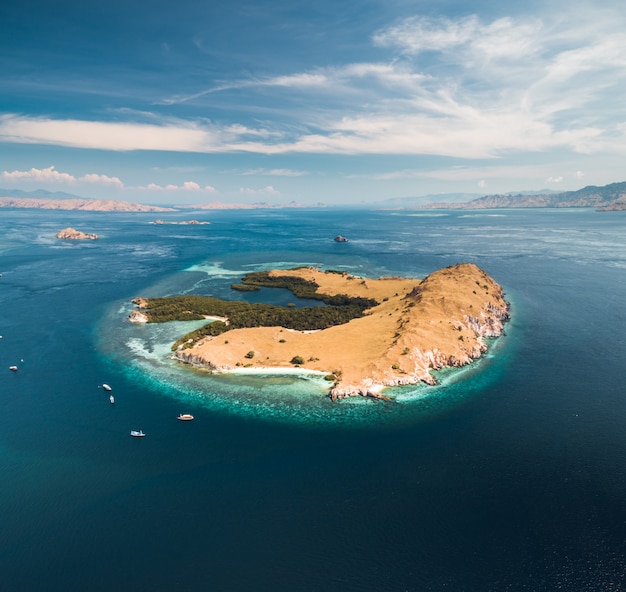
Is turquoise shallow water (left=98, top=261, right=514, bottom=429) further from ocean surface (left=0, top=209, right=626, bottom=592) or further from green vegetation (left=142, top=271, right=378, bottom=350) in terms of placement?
green vegetation (left=142, top=271, right=378, bottom=350)

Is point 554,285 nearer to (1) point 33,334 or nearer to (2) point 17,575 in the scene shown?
(2) point 17,575

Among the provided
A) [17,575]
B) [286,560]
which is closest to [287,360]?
[286,560]

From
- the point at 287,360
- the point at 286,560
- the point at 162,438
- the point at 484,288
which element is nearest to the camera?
the point at 286,560

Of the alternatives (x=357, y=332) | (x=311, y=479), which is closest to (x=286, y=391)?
(x=311, y=479)

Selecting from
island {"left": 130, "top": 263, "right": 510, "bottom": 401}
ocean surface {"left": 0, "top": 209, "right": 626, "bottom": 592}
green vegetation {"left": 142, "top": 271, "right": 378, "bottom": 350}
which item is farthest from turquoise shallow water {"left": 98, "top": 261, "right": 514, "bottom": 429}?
green vegetation {"left": 142, "top": 271, "right": 378, "bottom": 350}

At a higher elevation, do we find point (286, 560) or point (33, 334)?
point (33, 334)

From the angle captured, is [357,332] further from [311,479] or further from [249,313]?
[311,479]
